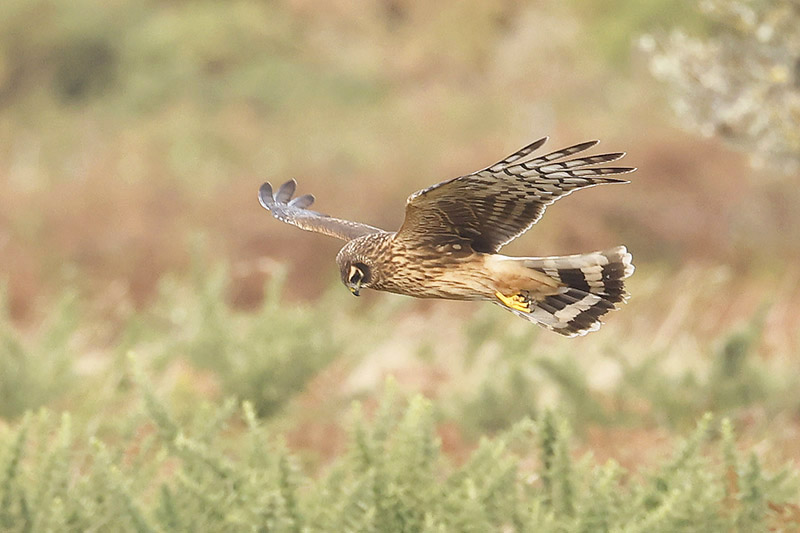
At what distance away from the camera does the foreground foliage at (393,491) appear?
3.29 m

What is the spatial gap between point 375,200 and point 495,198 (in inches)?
429

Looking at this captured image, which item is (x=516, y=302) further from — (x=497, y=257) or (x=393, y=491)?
(x=393, y=491)

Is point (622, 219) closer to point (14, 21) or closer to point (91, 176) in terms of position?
point (91, 176)

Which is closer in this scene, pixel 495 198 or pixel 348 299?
pixel 495 198

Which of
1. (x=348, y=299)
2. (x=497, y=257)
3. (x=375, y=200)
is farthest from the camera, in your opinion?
(x=375, y=200)

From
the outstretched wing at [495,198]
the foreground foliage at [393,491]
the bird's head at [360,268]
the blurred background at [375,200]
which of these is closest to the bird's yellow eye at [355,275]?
the bird's head at [360,268]

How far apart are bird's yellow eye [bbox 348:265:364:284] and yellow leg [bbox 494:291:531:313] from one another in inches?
11.6

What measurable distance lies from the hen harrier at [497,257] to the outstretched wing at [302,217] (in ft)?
0.92

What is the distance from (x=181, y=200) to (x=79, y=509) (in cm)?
1006

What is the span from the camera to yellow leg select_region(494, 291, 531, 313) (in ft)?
8.38

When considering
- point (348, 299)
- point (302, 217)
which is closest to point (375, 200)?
point (348, 299)

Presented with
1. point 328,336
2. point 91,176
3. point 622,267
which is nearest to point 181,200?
point 91,176

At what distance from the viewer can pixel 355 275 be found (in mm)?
2652

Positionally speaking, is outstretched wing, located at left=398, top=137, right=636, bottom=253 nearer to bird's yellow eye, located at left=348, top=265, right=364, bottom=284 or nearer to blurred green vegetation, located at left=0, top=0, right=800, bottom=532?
bird's yellow eye, located at left=348, top=265, right=364, bottom=284
